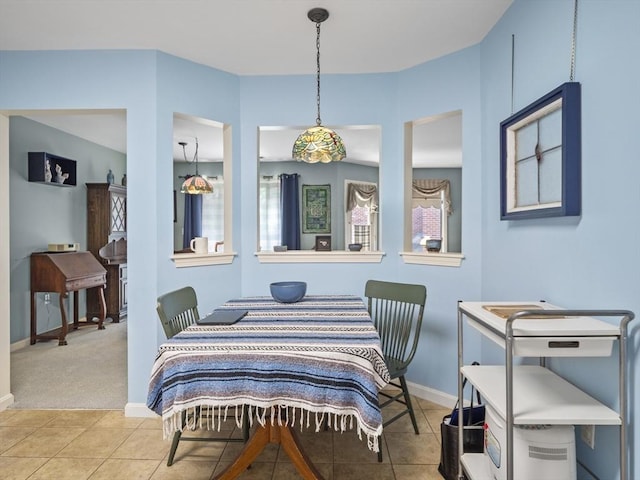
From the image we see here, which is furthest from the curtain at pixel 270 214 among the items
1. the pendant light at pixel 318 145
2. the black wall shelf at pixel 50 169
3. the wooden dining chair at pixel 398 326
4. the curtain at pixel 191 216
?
the pendant light at pixel 318 145

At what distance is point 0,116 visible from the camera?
2.82m

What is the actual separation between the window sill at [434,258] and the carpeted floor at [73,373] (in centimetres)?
244

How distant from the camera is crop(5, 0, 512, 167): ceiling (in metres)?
2.27

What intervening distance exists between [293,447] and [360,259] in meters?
1.65

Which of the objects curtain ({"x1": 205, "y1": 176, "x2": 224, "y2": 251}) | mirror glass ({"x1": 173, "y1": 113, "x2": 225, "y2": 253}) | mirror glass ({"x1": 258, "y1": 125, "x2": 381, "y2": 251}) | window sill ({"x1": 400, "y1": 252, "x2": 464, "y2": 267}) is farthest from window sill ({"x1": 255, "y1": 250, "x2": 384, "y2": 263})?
curtain ({"x1": 205, "y1": 176, "x2": 224, "y2": 251})

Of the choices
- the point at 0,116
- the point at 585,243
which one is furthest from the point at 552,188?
the point at 0,116

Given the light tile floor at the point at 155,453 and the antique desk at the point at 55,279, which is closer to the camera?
the light tile floor at the point at 155,453

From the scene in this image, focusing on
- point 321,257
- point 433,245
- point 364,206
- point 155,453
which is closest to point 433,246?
point 433,245

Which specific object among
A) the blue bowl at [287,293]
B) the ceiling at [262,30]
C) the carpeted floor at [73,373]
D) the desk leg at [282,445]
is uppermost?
the ceiling at [262,30]

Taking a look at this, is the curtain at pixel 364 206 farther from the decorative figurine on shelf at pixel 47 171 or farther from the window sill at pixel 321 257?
the decorative figurine on shelf at pixel 47 171

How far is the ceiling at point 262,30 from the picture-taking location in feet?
7.46

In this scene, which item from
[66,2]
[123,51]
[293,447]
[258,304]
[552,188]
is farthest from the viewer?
[123,51]

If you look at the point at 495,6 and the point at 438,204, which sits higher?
the point at 495,6

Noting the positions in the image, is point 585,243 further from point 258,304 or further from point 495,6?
point 258,304
